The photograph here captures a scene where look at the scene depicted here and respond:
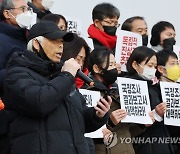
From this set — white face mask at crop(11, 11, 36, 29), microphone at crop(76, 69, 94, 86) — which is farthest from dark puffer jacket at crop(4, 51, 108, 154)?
white face mask at crop(11, 11, 36, 29)

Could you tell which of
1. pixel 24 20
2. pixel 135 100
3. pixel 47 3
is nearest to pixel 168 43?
pixel 47 3

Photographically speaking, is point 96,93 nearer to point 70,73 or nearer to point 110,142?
point 110,142

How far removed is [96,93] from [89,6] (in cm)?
265

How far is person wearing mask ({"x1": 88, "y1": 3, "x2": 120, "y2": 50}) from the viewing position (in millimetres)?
4980

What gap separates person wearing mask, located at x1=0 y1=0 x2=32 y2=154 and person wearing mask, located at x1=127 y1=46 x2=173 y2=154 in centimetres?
105

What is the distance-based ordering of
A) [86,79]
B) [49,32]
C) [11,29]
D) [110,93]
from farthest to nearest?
[110,93] < [11,29] < [49,32] < [86,79]

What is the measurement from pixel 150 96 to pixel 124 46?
0.67 m

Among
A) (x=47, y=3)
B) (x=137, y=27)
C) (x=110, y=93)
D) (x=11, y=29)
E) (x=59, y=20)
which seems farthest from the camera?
(x=137, y=27)

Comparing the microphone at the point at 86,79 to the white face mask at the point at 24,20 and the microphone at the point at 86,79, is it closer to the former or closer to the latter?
the microphone at the point at 86,79

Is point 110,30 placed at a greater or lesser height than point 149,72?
greater

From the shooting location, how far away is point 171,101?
4531mm

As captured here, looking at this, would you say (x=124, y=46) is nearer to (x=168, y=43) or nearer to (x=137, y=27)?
(x=137, y=27)

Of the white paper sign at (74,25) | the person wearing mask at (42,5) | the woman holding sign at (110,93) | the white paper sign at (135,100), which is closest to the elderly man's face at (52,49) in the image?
the woman holding sign at (110,93)

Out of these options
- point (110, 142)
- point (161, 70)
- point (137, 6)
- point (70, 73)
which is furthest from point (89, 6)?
point (70, 73)
